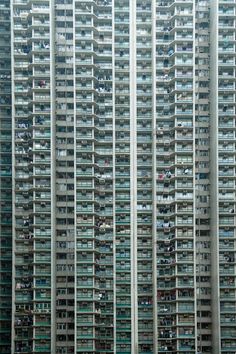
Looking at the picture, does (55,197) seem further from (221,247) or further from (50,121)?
(221,247)

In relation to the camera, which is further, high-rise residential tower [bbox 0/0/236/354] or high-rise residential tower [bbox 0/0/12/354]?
high-rise residential tower [bbox 0/0/12/354]

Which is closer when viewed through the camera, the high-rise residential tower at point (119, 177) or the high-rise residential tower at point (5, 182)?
the high-rise residential tower at point (119, 177)

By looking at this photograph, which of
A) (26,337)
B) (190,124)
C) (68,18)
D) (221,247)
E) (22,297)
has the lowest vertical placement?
(26,337)

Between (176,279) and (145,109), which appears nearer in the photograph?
(176,279)

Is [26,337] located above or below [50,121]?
below

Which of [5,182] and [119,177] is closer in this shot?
[119,177]

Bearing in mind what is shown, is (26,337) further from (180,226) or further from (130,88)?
(130,88)

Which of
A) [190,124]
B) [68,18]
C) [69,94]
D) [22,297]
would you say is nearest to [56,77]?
[69,94]

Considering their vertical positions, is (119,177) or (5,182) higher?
(119,177)
